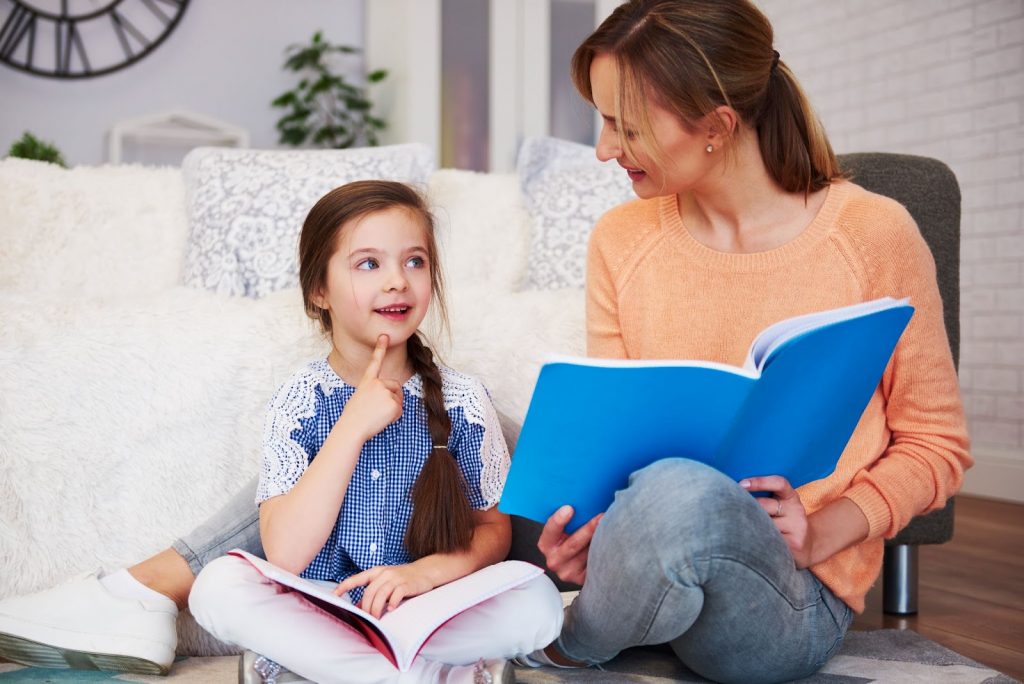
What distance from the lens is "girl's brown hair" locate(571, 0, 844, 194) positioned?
1051mm

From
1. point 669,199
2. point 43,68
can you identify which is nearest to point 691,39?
point 669,199

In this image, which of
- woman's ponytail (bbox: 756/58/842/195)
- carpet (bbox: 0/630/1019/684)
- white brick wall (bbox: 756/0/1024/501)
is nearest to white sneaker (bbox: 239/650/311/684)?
carpet (bbox: 0/630/1019/684)

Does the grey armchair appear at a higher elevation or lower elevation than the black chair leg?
higher

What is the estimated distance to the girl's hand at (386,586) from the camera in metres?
1.09

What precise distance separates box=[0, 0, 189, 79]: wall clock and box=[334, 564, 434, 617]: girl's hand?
3638mm

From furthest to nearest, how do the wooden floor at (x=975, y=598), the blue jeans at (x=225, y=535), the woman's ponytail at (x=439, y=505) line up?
the wooden floor at (x=975, y=598)
the blue jeans at (x=225, y=535)
the woman's ponytail at (x=439, y=505)

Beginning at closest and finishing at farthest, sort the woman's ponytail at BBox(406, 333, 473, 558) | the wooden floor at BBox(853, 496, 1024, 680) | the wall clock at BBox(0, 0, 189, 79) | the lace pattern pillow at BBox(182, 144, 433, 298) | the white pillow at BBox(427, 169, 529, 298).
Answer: the woman's ponytail at BBox(406, 333, 473, 558), the wooden floor at BBox(853, 496, 1024, 680), the lace pattern pillow at BBox(182, 144, 433, 298), the white pillow at BBox(427, 169, 529, 298), the wall clock at BBox(0, 0, 189, 79)

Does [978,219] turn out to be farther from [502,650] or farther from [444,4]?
[502,650]

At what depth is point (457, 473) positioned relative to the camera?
1.23m

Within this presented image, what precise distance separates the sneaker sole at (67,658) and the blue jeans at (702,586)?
0.55 metres

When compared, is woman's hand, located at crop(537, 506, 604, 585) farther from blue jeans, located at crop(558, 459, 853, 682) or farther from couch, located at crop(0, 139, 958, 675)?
couch, located at crop(0, 139, 958, 675)

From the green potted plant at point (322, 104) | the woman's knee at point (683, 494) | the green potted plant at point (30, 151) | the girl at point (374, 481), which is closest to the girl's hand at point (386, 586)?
the girl at point (374, 481)

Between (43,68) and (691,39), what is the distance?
3763 millimetres

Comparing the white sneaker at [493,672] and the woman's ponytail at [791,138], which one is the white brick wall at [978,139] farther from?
the white sneaker at [493,672]
